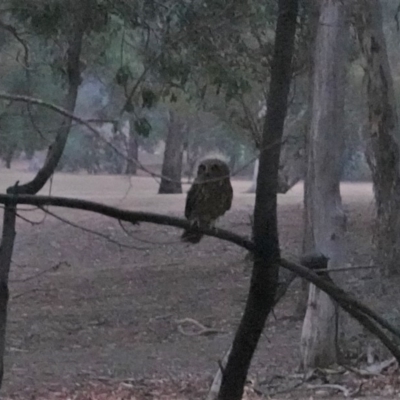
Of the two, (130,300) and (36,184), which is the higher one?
(36,184)

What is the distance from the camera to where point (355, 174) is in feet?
90.4

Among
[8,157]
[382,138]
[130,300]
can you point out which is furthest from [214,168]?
[8,157]

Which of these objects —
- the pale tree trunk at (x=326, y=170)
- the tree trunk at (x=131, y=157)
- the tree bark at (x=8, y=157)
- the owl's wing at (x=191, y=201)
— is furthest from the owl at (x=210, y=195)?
the tree bark at (x=8, y=157)

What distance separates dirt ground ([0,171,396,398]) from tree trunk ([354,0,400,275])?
149 centimetres

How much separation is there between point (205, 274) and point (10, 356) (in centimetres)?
535

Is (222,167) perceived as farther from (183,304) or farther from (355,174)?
(355,174)

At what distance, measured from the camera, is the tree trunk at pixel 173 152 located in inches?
902

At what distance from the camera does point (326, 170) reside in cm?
961

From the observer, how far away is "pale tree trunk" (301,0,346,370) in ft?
30.1

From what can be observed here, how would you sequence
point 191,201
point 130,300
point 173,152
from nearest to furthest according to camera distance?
point 191,201
point 130,300
point 173,152

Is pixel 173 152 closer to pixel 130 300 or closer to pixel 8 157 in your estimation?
pixel 8 157

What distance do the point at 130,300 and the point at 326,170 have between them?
18.6ft

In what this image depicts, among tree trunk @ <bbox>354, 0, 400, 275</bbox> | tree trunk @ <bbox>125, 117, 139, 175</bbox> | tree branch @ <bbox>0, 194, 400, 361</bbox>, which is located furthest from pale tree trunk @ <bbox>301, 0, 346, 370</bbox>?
tree branch @ <bbox>0, 194, 400, 361</bbox>

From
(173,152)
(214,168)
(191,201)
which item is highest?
(173,152)
